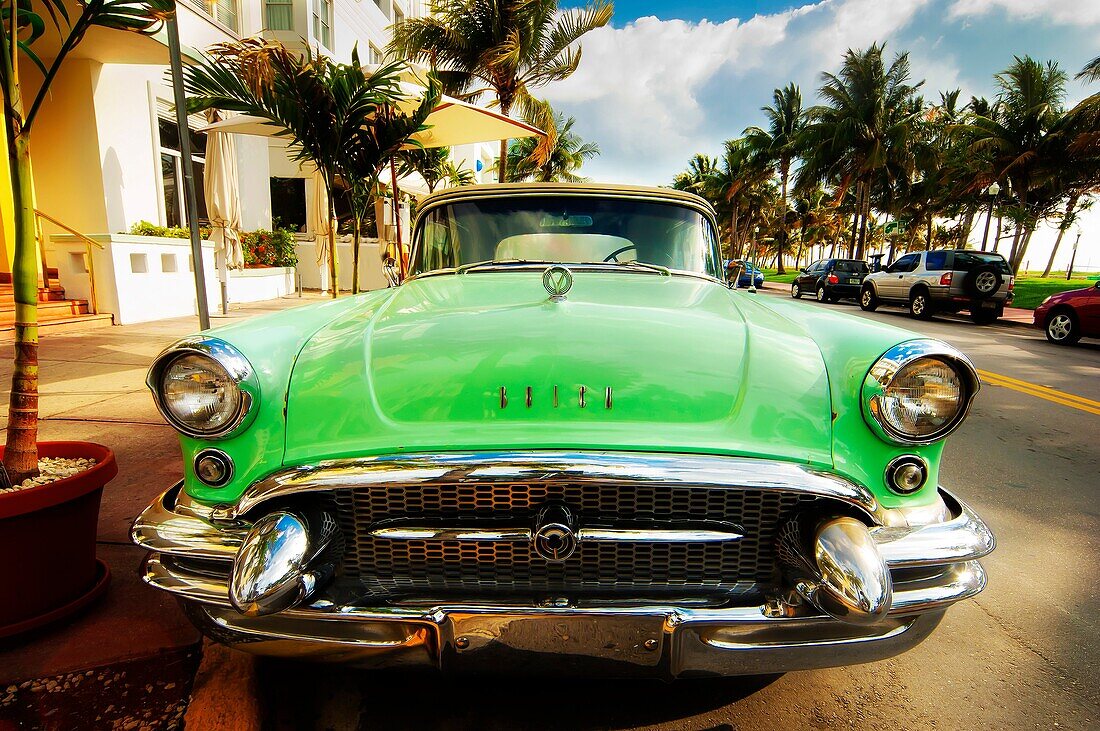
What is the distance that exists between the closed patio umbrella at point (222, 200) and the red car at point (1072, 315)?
12819 mm

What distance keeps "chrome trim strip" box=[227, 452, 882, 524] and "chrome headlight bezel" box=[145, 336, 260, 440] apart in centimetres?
21

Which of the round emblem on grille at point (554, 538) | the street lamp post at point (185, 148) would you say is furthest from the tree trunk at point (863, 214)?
the round emblem on grille at point (554, 538)

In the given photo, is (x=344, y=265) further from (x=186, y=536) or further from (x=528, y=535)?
(x=528, y=535)

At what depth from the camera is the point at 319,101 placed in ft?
17.0

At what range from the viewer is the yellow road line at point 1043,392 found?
5.21 m

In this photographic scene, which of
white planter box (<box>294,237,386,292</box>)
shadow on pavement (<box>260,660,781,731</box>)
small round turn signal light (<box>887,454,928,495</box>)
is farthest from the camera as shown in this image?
white planter box (<box>294,237,386,292</box>)

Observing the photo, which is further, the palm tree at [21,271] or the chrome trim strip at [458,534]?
the palm tree at [21,271]

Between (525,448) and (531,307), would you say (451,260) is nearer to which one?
(531,307)

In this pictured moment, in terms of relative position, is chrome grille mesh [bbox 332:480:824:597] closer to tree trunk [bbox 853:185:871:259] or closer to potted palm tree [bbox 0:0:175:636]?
potted palm tree [bbox 0:0:175:636]

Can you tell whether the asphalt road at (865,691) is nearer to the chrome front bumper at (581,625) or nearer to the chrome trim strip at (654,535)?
the chrome front bumper at (581,625)

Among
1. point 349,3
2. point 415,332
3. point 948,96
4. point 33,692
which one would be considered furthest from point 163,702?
point 948,96

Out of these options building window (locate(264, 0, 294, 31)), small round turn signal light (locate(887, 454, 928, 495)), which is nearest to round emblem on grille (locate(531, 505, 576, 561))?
small round turn signal light (locate(887, 454, 928, 495))

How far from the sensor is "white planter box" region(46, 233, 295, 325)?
747 centimetres

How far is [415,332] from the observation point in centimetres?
166
